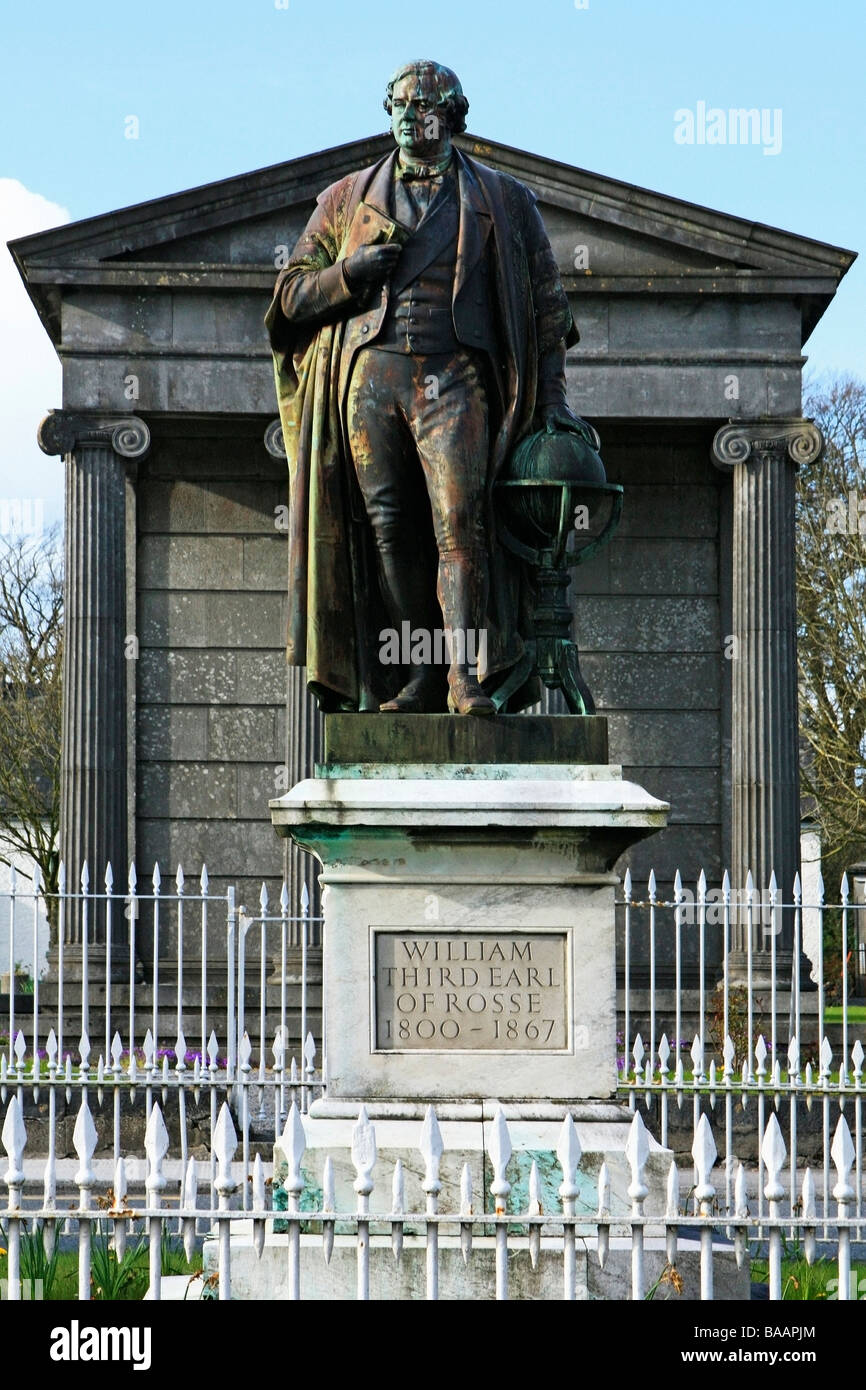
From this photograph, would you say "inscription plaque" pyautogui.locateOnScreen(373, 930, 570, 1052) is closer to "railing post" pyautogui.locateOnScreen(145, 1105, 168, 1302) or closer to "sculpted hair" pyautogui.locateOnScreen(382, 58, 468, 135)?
"railing post" pyautogui.locateOnScreen(145, 1105, 168, 1302)

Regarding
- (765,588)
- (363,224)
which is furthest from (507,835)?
(765,588)

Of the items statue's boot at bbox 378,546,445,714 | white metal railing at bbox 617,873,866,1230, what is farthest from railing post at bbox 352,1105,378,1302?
white metal railing at bbox 617,873,866,1230

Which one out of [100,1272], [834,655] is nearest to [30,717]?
[834,655]

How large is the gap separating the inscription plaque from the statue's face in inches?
116

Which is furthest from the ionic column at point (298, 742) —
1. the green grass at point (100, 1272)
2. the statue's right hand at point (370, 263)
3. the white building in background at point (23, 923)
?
the white building in background at point (23, 923)

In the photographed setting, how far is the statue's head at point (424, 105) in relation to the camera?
A: 24.3 feet

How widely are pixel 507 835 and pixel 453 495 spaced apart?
4.14 feet

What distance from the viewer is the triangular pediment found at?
1969 cm

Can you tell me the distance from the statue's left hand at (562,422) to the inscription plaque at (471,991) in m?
1.91

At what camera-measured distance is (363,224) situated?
24.6 ft

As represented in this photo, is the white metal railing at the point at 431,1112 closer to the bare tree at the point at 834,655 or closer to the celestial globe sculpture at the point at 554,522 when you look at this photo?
the celestial globe sculpture at the point at 554,522

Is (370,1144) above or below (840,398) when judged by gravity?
below

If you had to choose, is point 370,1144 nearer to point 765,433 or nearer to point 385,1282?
point 385,1282
